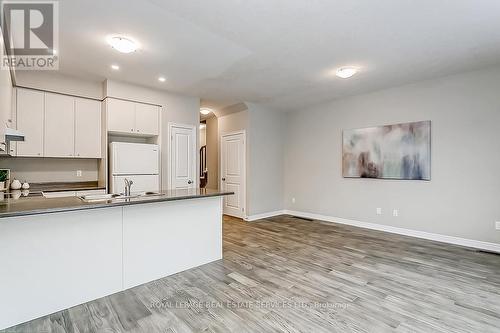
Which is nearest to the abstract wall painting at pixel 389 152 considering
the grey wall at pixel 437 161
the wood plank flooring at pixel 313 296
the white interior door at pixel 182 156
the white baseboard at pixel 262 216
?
the grey wall at pixel 437 161

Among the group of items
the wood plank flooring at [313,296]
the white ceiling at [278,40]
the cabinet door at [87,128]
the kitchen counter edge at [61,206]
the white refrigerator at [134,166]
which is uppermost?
the white ceiling at [278,40]

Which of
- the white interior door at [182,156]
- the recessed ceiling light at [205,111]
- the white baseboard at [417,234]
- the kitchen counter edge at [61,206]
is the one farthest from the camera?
the recessed ceiling light at [205,111]

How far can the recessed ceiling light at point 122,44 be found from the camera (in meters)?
2.88

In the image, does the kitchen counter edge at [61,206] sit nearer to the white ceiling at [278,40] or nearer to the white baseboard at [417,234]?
the white ceiling at [278,40]

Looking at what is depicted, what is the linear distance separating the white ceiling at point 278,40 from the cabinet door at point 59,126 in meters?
0.52

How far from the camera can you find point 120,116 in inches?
172

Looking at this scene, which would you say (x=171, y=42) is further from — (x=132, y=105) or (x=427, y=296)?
(x=427, y=296)

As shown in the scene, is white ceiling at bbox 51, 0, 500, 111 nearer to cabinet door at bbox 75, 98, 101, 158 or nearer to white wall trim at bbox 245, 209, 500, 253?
cabinet door at bbox 75, 98, 101, 158

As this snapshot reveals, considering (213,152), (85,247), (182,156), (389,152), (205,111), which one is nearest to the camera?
(85,247)

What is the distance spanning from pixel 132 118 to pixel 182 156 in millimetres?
1196

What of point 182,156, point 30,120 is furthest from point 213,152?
point 30,120

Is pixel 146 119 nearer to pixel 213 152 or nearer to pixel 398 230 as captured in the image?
pixel 213 152

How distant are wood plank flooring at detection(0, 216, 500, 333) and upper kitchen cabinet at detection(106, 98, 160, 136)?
107 inches

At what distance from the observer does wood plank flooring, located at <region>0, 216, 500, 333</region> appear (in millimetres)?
2021
